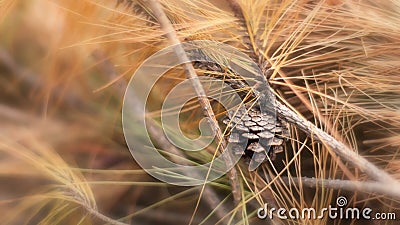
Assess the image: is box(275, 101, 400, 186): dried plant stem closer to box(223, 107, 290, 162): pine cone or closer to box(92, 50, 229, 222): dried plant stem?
box(223, 107, 290, 162): pine cone

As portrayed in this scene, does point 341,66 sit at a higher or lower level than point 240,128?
higher

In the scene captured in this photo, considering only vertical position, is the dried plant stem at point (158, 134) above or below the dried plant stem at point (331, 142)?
below

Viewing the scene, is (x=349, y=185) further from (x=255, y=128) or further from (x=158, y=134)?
(x=158, y=134)

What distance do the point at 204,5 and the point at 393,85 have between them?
28 centimetres

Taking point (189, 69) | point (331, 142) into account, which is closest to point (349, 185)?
point (331, 142)

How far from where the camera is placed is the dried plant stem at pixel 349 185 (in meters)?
0.72

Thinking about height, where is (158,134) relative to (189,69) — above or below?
below

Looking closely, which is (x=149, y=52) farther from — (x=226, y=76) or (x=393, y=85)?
(x=393, y=85)

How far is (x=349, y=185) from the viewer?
2.41 ft

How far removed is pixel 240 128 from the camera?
0.72 meters

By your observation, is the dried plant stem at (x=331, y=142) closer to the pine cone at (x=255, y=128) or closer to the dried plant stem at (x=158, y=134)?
the pine cone at (x=255, y=128)

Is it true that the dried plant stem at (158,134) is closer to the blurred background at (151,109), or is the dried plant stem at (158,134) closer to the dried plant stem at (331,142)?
the blurred background at (151,109)

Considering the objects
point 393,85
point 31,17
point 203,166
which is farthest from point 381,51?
point 31,17

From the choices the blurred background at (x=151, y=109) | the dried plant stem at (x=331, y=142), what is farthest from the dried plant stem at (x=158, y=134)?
the dried plant stem at (x=331, y=142)
